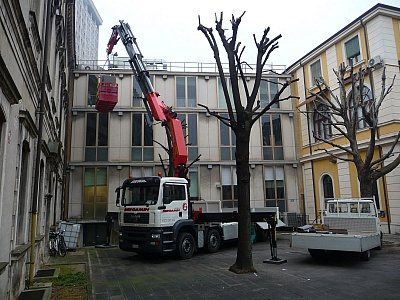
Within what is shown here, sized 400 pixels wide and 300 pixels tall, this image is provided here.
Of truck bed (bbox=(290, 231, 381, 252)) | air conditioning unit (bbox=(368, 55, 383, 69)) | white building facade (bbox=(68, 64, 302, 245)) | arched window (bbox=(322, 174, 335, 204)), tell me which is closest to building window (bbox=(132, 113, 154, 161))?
white building facade (bbox=(68, 64, 302, 245))

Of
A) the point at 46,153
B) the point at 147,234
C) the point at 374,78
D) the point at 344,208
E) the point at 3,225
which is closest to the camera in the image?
the point at 3,225

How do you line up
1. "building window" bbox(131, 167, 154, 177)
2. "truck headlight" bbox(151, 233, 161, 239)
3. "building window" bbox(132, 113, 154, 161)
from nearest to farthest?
"truck headlight" bbox(151, 233, 161, 239), "building window" bbox(131, 167, 154, 177), "building window" bbox(132, 113, 154, 161)

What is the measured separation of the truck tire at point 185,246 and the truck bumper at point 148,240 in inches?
17.0

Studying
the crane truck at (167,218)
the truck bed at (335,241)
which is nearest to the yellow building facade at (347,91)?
the crane truck at (167,218)

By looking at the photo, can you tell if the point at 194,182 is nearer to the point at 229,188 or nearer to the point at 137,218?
the point at 229,188

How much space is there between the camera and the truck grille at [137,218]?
1073 cm

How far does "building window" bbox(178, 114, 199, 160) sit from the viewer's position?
22.5 meters

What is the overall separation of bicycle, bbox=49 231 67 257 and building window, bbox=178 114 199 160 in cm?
1143

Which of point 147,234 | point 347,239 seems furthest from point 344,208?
point 147,234

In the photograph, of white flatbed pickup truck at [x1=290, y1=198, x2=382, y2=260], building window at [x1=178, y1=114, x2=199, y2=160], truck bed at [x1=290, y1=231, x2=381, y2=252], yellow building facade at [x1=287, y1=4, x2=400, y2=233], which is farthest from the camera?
building window at [x1=178, y1=114, x2=199, y2=160]

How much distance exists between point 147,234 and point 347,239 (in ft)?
19.8

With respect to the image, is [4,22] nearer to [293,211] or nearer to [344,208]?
[344,208]

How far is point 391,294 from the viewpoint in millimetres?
6570

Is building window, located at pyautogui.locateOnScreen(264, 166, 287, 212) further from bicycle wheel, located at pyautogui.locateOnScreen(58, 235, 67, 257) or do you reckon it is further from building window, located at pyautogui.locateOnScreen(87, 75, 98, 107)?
bicycle wheel, located at pyautogui.locateOnScreen(58, 235, 67, 257)
